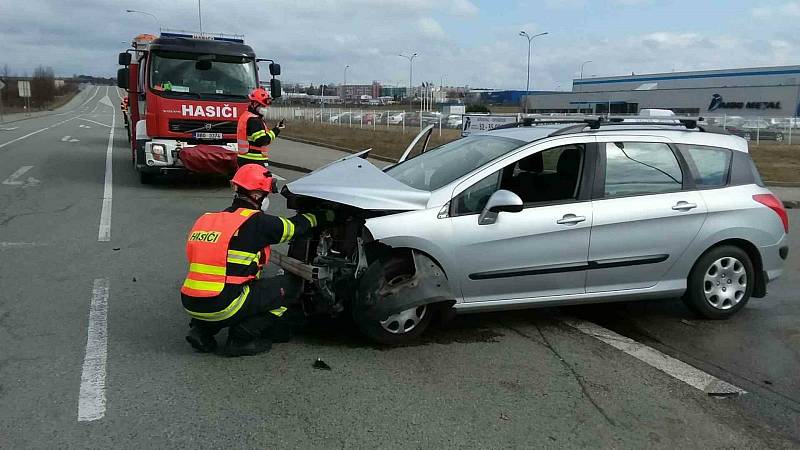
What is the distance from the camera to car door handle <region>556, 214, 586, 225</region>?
4.79 m

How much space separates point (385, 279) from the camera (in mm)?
4480

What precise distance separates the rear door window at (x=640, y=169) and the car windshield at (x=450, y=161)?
2.52ft

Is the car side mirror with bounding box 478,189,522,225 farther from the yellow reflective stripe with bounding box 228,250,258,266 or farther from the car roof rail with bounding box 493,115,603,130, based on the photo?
the yellow reflective stripe with bounding box 228,250,258,266

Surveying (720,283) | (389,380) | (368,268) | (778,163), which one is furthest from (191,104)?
(778,163)

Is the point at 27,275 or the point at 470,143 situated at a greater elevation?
the point at 470,143

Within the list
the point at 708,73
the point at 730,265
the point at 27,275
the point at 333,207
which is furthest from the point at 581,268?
the point at 708,73

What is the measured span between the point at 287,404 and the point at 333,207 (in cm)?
159

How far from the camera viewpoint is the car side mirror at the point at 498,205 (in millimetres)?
4480

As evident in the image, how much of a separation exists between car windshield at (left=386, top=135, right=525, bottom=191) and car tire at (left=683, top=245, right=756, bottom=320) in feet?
6.10

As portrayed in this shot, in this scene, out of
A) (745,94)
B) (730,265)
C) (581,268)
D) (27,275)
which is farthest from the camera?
(745,94)

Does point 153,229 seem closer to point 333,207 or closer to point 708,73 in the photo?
point 333,207

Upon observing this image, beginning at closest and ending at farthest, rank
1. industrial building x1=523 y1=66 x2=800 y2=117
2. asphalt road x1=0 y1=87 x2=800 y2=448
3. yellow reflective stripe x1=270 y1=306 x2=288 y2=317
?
asphalt road x1=0 y1=87 x2=800 y2=448
yellow reflective stripe x1=270 y1=306 x2=288 y2=317
industrial building x1=523 y1=66 x2=800 y2=117

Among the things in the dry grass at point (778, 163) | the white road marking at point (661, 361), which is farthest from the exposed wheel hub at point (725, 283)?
the dry grass at point (778, 163)

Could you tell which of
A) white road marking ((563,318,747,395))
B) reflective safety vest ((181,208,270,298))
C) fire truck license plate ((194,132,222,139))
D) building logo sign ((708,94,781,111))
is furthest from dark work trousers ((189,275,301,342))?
building logo sign ((708,94,781,111))
